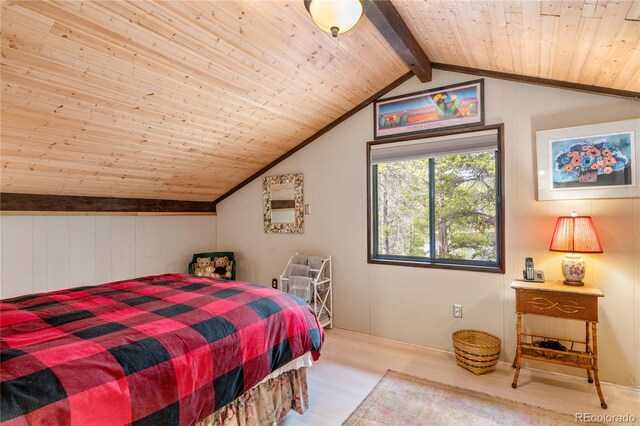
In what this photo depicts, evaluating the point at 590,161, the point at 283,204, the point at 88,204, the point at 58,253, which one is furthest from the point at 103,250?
the point at 590,161

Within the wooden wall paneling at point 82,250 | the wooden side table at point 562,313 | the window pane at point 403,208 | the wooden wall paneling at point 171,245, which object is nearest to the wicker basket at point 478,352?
the wooden side table at point 562,313

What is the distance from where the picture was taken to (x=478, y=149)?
2.92 m

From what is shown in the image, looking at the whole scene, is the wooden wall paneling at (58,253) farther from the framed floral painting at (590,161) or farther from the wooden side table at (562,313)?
the framed floral painting at (590,161)

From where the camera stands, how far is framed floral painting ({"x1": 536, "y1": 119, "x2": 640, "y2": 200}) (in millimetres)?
2355

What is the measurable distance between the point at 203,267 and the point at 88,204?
1.52 meters

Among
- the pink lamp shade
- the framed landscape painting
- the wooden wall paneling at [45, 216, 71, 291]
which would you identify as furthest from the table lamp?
the wooden wall paneling at [45, 216, 71, 291]

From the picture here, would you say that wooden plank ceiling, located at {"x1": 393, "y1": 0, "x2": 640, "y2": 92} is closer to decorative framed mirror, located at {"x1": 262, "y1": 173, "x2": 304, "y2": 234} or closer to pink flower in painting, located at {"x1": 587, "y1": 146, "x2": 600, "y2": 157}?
pink flower in painting, located at {"x1": 587, "y1": 146, "x2": 600, "y2": 157}

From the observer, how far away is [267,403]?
185 cm

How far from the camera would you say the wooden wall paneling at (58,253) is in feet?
10.3

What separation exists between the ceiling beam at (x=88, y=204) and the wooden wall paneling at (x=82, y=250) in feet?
0.49

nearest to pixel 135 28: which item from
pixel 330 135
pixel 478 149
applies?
pixel 330 135

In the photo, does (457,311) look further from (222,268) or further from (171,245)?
(171,245)

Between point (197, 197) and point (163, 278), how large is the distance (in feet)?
6.92

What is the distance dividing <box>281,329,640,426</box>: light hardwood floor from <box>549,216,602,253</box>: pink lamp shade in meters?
1.06
